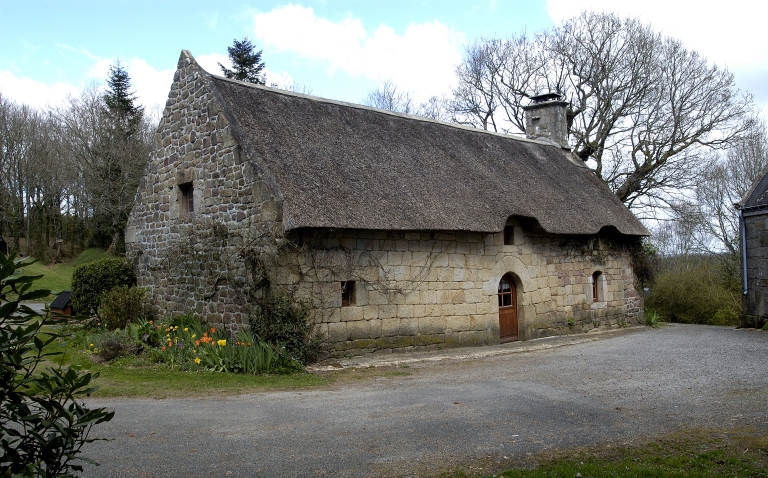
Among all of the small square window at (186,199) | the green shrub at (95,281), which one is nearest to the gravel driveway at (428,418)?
the small square window at (186,199)

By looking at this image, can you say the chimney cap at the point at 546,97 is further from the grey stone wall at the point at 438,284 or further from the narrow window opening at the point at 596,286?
the narrow window opening at the point at 596,286

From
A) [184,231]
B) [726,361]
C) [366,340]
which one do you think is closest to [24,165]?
[184,231]

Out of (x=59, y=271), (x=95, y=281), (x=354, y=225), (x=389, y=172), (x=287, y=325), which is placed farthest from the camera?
(x=59, y=271)

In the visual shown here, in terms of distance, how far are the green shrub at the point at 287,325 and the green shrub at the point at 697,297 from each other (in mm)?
15043

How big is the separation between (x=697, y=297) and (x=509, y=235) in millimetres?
10536

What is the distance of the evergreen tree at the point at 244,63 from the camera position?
103 ft

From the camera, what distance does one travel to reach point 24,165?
30.3 m

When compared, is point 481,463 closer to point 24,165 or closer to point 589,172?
point 589,172

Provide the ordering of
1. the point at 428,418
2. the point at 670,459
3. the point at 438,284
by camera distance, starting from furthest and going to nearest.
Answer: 1. the point at 438,284
2. the point at 428,418
3. the point at 670,459

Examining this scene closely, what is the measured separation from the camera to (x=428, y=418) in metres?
6.88

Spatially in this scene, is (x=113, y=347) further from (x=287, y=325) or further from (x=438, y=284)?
(x=438, y=284)

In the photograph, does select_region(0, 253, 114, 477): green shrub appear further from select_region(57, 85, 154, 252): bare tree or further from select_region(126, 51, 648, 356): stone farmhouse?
select_region(57, 85, 154, 252): bare tree

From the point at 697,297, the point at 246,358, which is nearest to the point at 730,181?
the point at 697,297

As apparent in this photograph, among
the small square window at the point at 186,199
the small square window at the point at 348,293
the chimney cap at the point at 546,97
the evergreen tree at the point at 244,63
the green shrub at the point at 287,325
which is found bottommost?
the green shrub at the point at 287,325
